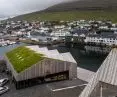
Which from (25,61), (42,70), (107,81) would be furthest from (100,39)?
(107,81)

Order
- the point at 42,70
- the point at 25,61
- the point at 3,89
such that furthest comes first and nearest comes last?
the point at 25,61, the point at 42,70, the point at 3,89

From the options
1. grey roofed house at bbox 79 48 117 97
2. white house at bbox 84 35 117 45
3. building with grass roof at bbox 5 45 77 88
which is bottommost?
white house at bbox 84 35 117 45

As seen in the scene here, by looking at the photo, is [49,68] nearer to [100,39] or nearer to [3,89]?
[3,89]

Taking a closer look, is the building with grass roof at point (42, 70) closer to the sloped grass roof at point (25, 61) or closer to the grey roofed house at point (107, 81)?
the sloped grass roof at point (25, 61)

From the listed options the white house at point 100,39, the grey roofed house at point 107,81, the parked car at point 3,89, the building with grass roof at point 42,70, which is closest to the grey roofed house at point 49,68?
the building with grass roof at point 42,70

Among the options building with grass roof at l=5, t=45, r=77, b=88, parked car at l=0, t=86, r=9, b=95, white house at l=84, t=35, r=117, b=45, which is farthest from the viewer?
white house at l=84, t=35, r=117, b=45

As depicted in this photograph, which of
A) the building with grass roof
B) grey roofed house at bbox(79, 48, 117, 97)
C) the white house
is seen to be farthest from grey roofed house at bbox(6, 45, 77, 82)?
the white house

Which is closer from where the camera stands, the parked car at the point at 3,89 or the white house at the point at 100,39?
the parked car at the point at 3,89

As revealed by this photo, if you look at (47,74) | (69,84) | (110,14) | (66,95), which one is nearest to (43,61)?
(47,74)

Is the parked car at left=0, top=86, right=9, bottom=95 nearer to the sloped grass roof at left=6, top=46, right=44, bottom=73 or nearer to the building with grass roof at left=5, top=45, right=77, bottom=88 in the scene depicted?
the building with grass roof at left=5, top=45, right=77, bottom=88
